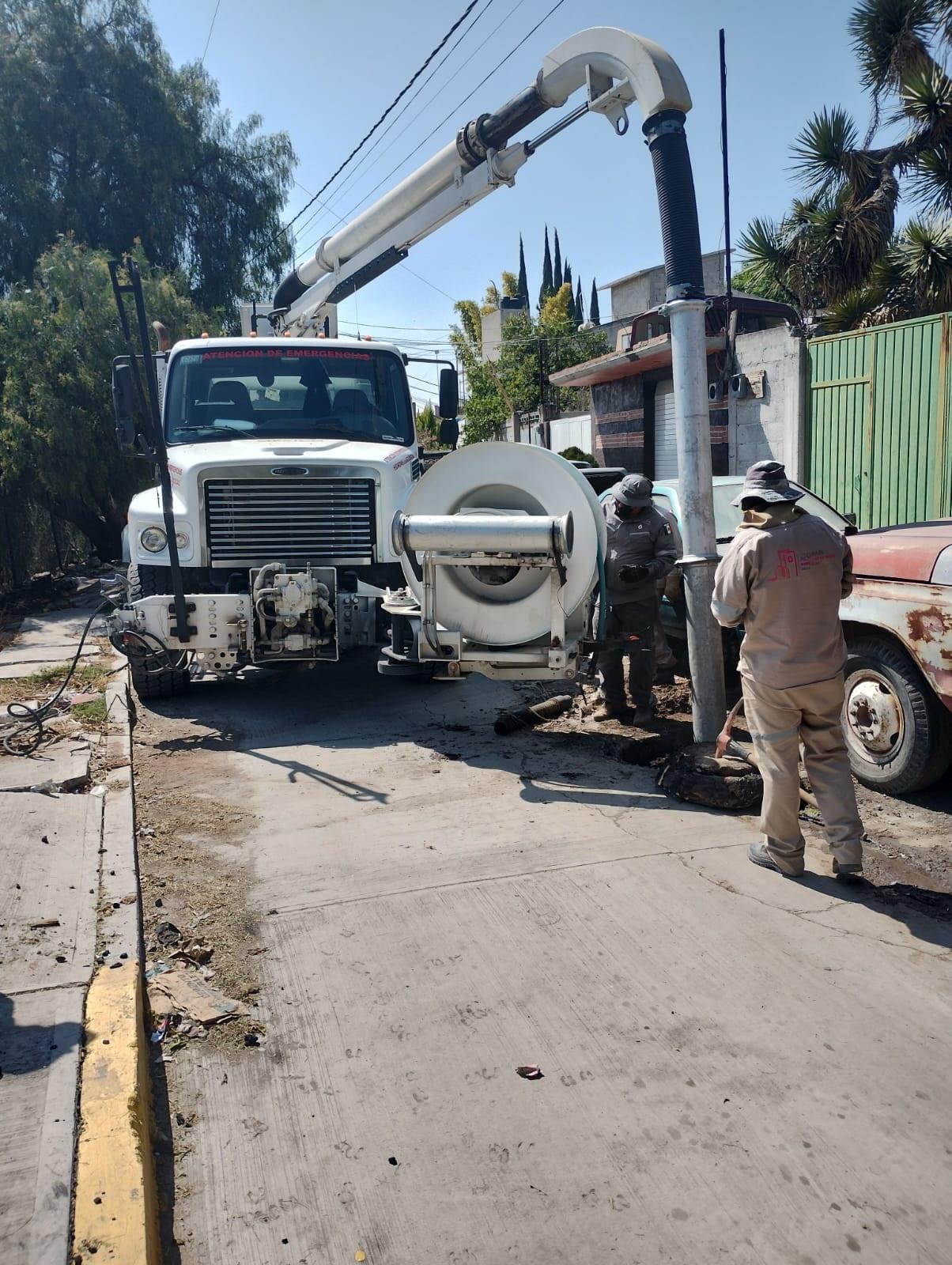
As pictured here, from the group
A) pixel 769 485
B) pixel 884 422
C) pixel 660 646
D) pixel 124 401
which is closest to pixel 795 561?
pixel 769 485

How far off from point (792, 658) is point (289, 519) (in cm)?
430

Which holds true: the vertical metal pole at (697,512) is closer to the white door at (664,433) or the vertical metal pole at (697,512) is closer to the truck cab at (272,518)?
the truck cab at (272,518)

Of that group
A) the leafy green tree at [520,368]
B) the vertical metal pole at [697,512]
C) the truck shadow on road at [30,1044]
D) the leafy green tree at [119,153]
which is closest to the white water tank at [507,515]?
the vertical metal pole at [697,512]

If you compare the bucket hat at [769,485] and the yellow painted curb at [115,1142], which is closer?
the yellow painted curb at [115,1142]

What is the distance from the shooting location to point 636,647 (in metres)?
7.29

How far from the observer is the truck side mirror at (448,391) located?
30.0 feet

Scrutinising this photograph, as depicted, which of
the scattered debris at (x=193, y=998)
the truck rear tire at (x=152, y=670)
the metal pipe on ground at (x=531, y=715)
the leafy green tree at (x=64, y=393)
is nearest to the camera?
the scattered debris at (x=193, y=998)

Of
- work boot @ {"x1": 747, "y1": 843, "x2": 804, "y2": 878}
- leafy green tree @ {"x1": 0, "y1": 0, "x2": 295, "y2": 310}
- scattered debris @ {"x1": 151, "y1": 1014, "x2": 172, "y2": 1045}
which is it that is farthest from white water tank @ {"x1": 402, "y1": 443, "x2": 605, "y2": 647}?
leafy green tree @ {"x1": 0, "y1": 0, "x2": 295, "y2": 310}

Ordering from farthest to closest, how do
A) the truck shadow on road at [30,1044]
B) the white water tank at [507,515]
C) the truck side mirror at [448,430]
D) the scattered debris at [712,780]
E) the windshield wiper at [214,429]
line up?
the truck side mirror at [448,430] → the windshield wiper at [214,429] → the white water tank at [507,515] → the scattered debris at [712,780] → the truck shadow on road at [30,1044]

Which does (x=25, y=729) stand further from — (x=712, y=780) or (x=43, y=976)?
(x=712, y=780)

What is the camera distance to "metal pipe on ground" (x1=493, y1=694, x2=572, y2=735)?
24.1 ft

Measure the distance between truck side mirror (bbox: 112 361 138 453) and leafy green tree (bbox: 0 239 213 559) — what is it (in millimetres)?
7885

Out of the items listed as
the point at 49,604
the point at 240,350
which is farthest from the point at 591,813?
the point at 49,604

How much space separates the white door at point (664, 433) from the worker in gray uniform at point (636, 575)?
33.4 feet
